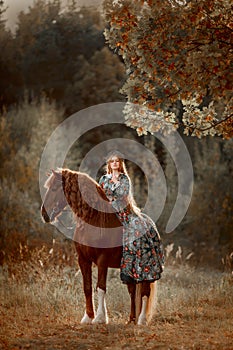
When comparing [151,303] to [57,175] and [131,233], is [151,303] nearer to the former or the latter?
[131,233]

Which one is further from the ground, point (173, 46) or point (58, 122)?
point (58, 122)

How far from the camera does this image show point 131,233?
9.41m

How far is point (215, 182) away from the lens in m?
→ 21.3

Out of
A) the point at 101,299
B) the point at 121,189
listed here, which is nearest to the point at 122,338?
the point at 101,299

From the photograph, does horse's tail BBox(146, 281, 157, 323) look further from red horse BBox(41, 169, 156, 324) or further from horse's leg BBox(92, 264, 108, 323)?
horse's leg BBox(92, 264, 108, 323)

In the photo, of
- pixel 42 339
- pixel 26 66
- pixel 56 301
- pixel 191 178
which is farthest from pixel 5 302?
pixel 26 66

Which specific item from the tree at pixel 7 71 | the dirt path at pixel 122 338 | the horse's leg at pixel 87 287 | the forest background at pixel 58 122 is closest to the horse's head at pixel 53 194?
the horse's leg at pixel 87 287

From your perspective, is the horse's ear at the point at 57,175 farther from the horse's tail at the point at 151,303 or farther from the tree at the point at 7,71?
the tree at the point at 7,71

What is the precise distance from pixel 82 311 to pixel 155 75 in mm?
4220

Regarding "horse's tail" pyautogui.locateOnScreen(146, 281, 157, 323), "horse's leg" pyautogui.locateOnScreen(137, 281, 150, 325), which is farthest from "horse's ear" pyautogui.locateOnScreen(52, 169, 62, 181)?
"horse's tail" pyautogui.locateOnScreen(146, 281, 157, 323)

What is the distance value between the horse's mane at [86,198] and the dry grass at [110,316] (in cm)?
162

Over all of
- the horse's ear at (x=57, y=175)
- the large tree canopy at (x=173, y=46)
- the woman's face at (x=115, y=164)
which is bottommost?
the horse's ear at (x=57, y=175)

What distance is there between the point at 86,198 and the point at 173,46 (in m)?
2.59

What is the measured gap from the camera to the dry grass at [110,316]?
8.39 meters
